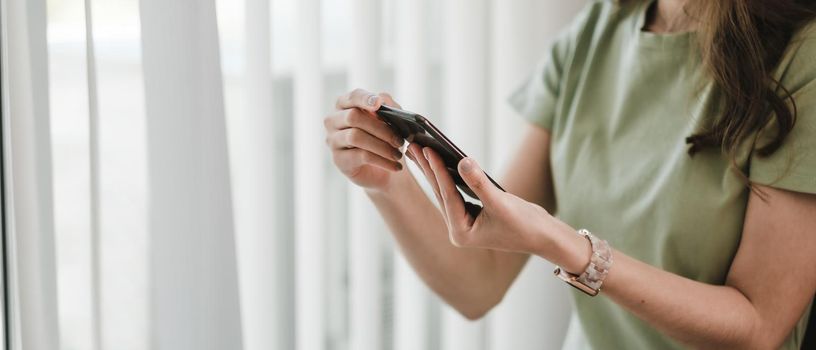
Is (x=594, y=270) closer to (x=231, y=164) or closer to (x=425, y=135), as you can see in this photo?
(x=425, y=135)

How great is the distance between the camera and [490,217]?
81 centimetres

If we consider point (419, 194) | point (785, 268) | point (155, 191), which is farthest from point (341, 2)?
point (785, 268)

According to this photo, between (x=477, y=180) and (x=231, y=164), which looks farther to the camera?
(x=231, y=164)

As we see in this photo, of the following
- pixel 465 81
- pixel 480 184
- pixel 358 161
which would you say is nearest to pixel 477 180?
pixel 480 184

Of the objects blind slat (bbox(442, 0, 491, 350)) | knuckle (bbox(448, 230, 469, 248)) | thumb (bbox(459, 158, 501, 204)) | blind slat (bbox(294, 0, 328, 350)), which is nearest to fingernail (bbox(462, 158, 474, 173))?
thumb (bbox(459, 158, 501, 204))

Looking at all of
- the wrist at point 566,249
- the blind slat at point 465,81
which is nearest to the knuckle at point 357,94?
the wrist at point 566,249

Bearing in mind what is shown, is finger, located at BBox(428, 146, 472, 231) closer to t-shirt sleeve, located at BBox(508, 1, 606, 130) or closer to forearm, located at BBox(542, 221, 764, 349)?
forearm, located at BBox(542, 221, 764, 349)

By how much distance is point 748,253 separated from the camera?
945mm

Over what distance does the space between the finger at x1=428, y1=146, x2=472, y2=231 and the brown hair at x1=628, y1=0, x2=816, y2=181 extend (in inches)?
13.7

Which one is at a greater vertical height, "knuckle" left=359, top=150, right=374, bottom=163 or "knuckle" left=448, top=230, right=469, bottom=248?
"knuckle" left=359, top=150, right=374, bottom=163

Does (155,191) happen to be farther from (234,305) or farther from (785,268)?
(785,268)

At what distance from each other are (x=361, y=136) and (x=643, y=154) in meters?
0.41

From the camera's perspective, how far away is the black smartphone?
0.75m

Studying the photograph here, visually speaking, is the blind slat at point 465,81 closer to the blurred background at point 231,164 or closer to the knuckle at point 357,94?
the blurred background at point 231,164
